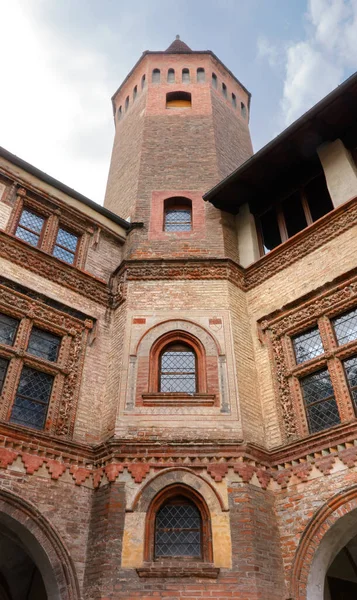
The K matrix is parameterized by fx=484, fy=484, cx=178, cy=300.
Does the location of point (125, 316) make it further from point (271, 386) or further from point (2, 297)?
point (271, 386)

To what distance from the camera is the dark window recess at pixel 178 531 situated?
7637 millimetres

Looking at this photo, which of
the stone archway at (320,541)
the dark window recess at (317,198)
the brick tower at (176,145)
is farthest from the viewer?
the brick tower at (176,145)

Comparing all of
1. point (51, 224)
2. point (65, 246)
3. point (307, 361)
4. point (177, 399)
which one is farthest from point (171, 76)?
point (177, 399)

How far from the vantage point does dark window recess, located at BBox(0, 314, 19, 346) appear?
920 cm

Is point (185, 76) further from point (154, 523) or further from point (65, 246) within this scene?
point (154, 523)

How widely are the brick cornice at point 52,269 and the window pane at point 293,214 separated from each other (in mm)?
5035

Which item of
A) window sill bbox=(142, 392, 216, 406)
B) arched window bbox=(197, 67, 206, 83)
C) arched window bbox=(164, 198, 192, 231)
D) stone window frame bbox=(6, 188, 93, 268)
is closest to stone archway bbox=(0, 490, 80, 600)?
window sill bbox=(142, 392, 216, 406)

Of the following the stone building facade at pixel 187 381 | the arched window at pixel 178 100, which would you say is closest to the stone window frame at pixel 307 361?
the stone building facade at pixel 187 381

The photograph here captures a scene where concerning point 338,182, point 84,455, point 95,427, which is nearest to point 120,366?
point 95,427

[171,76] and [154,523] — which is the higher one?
[171,76]

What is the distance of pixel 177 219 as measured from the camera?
13.3 m

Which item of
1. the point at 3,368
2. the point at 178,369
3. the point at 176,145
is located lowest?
the point at 3,368

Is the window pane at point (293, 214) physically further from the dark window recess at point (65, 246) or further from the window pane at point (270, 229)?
the dark window recess at point (65, 246)

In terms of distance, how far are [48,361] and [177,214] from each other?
5887 millimetres
